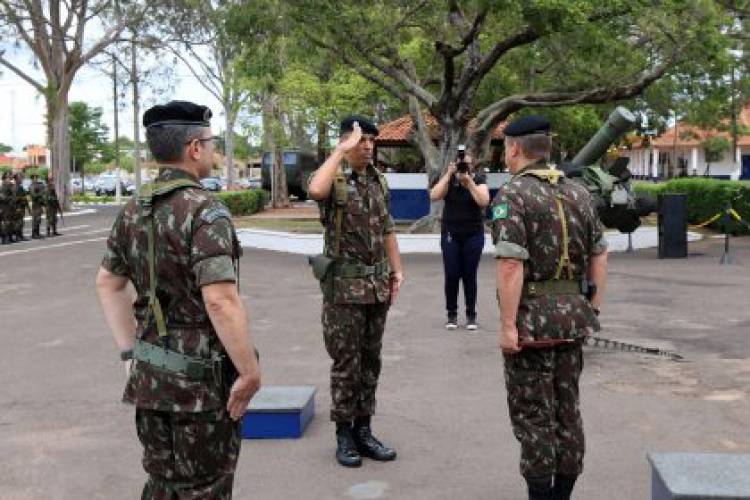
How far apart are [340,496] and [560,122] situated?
26687mm

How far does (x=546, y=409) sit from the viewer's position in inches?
152

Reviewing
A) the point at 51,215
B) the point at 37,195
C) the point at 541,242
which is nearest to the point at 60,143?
the point at 51,215

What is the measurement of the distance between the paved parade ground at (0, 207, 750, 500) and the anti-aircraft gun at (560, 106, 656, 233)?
4.74ft

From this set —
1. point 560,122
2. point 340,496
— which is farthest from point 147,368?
point 560,122

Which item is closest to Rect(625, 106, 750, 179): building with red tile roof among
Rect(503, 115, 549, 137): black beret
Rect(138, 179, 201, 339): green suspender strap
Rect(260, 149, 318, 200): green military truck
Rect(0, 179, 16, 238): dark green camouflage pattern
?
Rect(260, 149, 318, 200): green military truck

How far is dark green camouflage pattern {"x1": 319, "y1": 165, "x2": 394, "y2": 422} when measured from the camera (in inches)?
189

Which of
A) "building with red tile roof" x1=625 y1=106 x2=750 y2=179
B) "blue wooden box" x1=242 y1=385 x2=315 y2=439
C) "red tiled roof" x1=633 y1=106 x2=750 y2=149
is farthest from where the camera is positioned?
"building with red tile roof" x1=625 y1=106 x2=750 y2=179

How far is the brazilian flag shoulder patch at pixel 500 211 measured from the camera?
153 inches

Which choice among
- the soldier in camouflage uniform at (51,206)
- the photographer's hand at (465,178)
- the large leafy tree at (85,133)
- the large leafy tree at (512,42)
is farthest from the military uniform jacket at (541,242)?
the large leafy tree at (85,133)

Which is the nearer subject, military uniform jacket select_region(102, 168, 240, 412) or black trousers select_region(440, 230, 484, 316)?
military uniform jacket select_region(102, 168, 240, 412)

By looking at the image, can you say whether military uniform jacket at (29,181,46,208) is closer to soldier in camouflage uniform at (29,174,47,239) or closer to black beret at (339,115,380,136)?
soldier in camouflage uniform at (29,174,47,239)

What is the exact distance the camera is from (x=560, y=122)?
2967cm

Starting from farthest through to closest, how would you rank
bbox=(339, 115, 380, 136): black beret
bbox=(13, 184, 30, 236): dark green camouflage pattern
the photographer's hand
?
bbox=(13, 184, 30, 236): dark green camouflage pattern
the photographer's hand
bbox=(339, 115, 380, 136): black beret

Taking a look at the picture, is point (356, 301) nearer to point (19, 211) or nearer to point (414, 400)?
point (414, 400)
